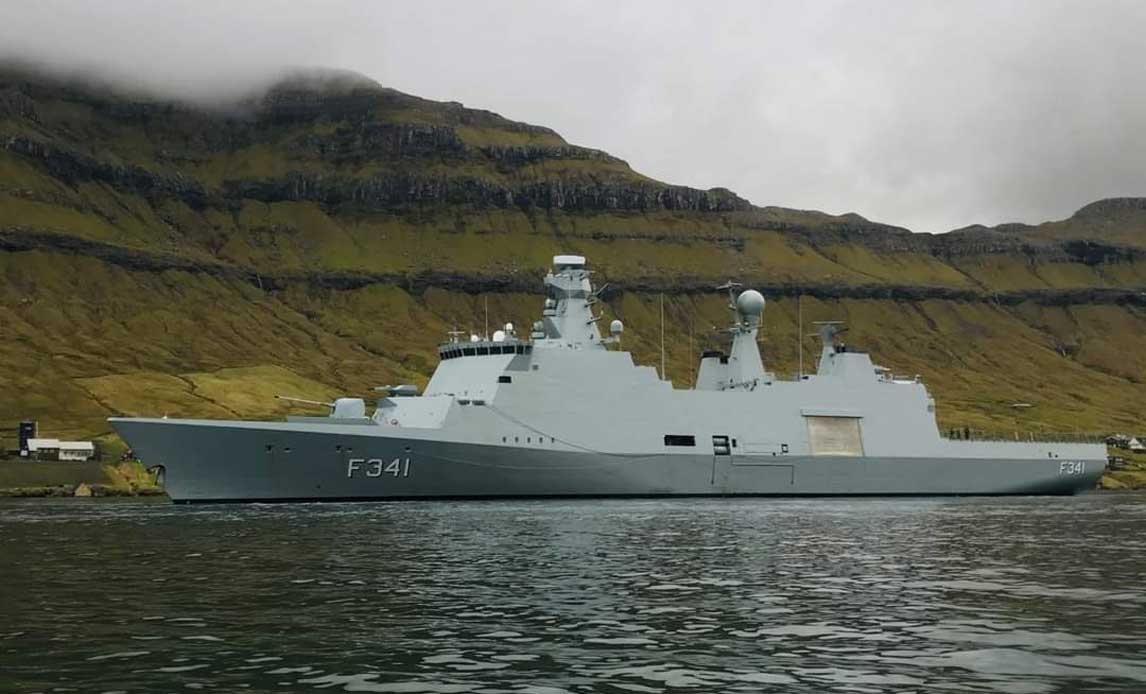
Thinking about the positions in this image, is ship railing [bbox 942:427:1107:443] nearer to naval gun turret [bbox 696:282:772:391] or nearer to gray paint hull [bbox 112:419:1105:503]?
gray paint hull [bbox 112:419:1105:503]

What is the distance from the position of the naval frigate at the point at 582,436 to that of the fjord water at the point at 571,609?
11006 mm

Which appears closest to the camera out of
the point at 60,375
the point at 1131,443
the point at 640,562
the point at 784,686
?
the point at 784,686

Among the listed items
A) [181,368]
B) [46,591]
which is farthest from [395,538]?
[181,368]

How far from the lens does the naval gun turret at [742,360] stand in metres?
60.4

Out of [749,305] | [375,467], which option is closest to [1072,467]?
[749,305]

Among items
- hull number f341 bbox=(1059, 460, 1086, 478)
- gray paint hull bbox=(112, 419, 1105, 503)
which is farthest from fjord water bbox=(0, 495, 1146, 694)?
hull number f341 bbox=(1059, 460, 1086, 478)

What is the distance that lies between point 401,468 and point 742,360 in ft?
61.4

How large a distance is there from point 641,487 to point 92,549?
2780cm

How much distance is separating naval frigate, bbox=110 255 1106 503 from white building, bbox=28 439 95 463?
47.7 m

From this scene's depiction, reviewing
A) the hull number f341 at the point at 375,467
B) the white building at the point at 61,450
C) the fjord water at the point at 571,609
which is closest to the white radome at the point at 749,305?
the hull number f341 at the point at 375,467

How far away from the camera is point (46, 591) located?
879 inches

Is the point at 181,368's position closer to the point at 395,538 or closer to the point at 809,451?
the point at 809,451

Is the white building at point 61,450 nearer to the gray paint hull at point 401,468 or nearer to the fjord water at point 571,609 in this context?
the gray paint hull at point 401,468

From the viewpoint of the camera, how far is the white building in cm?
9344
